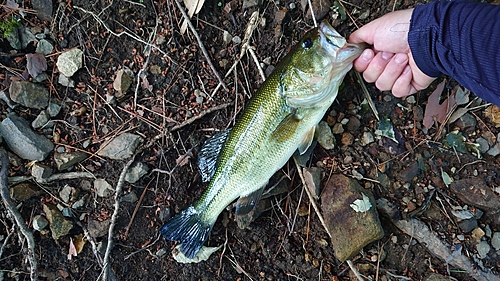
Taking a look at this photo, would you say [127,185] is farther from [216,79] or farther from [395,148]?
[395,148]

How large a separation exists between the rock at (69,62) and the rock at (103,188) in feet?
3.53

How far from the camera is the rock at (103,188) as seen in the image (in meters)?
3.84

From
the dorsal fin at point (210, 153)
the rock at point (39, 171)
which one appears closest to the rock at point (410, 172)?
the dorsal fin at point (210, 153)

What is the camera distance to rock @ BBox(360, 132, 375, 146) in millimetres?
3730

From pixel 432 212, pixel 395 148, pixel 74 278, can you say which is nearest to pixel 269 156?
pixel 395 148

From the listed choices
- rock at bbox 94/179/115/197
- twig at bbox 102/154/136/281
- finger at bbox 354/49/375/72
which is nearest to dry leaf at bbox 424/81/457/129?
finger at bbox 354/49/375/72

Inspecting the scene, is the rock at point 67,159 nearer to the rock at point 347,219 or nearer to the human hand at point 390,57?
the rock at point 347,219

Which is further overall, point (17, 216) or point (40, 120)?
point (40, 120)

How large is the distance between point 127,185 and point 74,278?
1.05m

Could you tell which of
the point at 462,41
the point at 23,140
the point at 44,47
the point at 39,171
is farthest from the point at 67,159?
the point at 462,41

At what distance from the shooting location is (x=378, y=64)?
3230mm

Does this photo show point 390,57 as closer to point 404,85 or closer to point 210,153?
point 404,85

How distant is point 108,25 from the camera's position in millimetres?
3812

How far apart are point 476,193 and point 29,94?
4.31 m
